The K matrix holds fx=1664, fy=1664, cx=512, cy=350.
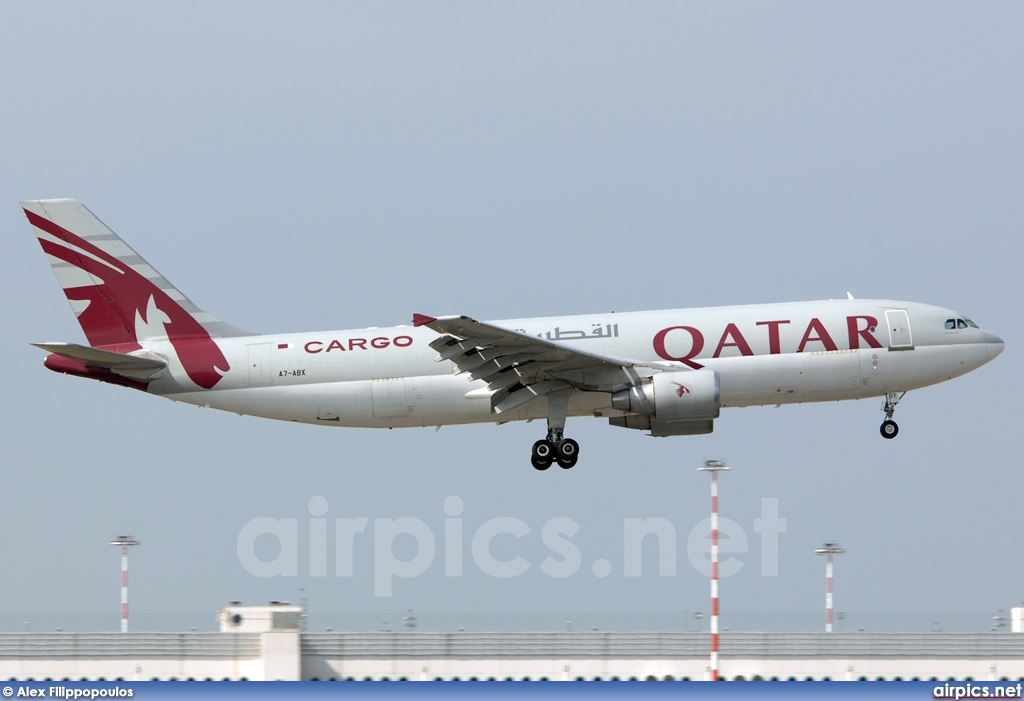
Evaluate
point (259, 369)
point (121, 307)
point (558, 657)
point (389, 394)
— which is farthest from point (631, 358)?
point (121, 307)

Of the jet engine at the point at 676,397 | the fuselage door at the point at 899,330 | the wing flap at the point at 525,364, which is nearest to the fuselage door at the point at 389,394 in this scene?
the wing flap at the point at 525,364

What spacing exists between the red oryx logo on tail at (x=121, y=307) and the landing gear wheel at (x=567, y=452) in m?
10.8

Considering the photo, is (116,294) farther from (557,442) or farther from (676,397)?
(676,397)

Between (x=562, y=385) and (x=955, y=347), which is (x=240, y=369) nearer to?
(x=562, y=385)

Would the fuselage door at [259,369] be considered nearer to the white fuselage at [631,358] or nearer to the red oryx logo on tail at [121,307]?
the white fuselage at [631,358]

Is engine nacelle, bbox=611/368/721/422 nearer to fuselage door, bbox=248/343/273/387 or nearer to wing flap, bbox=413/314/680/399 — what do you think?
wing flap, bbox=413/314/680/399

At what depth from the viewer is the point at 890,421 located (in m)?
53.9

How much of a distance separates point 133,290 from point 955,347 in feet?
87.1

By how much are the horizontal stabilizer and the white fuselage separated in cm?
40

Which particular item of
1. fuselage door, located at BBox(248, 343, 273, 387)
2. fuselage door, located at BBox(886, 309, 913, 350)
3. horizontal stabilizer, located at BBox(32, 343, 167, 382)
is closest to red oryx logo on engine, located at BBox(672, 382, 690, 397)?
fuselage door, located at BBox(886, 309, 913, 350)

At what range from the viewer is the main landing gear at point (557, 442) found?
5156 cm

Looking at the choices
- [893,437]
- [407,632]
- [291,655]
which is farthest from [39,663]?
[893,437]

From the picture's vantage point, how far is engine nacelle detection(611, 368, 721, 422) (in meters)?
49.6

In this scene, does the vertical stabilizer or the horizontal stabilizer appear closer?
the horizontal stabilizer
